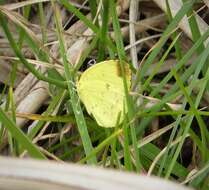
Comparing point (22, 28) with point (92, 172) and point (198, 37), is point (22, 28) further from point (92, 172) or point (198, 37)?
point (92, 172)

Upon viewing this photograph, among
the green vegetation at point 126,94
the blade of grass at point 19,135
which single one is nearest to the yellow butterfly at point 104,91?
the green vegetation at point 126,94

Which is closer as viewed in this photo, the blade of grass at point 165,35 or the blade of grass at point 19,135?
the blade of grass at point 19,135

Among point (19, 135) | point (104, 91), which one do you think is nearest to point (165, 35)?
point (104, 91)

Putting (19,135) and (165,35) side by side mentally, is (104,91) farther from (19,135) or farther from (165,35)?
(19,135)

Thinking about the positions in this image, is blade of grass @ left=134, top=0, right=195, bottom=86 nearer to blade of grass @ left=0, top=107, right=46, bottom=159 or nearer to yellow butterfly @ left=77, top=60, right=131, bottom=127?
yellow butterfly @ left=77, top=60, right=131, bottom=127

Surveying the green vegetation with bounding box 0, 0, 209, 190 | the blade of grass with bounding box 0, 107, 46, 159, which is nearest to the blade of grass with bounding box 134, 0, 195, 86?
the green vegetation with bounding box 0, 0, 209, 190

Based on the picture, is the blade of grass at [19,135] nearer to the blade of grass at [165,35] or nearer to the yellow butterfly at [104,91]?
the yellow butterfly at [104,91]

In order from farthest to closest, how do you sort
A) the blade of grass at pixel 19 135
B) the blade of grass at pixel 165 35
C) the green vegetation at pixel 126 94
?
the blade of grass at pixel 165 35, the green vegetation at pixel 126 94, the blade of grass at pixel 19 135

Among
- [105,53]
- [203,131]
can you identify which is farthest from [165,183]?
[105,53]

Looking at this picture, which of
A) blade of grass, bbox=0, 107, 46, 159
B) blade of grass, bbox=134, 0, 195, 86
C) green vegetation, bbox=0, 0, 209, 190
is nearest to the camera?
blade of grass, bbox=0, 107, 46, 159
